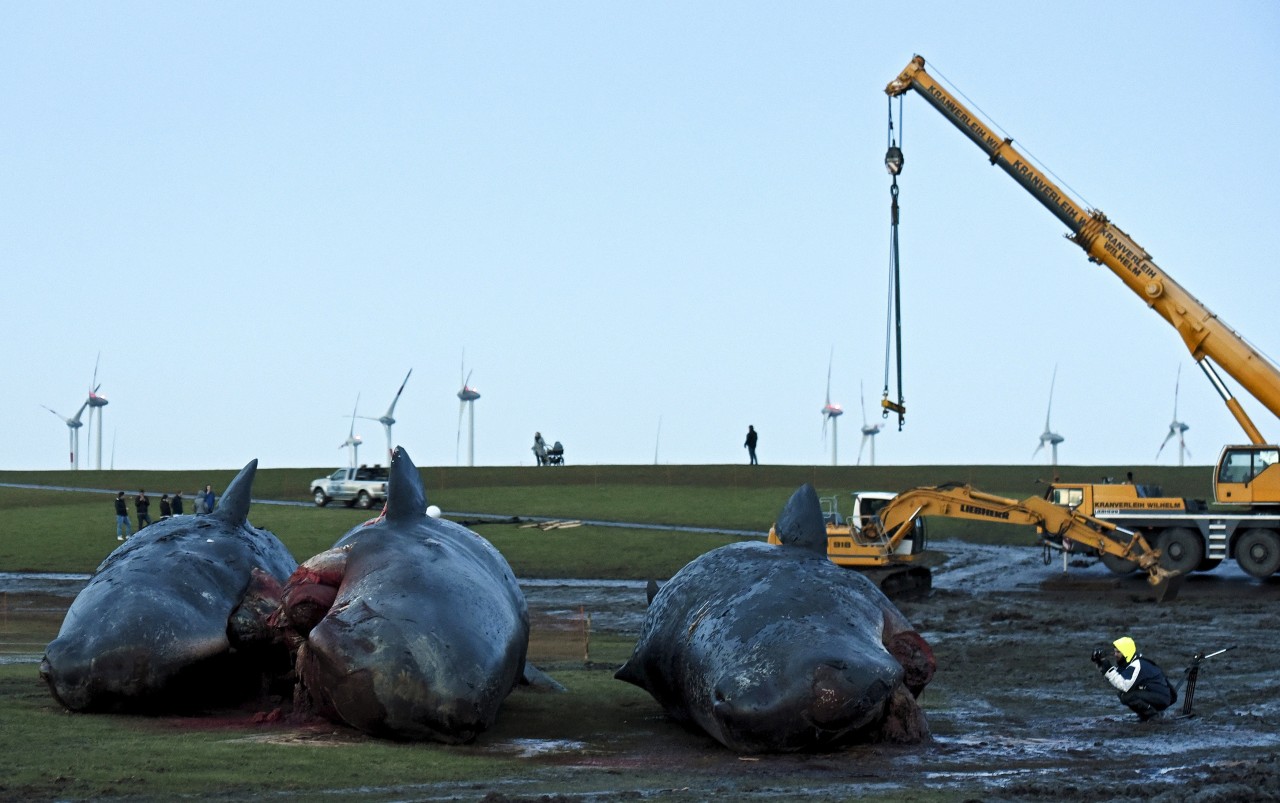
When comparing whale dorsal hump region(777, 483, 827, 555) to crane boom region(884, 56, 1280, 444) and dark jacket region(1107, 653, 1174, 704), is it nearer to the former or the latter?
→ dark jacket region(1107, 653, 1174, 704)

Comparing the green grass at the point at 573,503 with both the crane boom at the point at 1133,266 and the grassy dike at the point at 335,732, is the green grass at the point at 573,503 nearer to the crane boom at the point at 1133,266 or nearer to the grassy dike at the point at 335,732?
the grassy dike at the point at 335,732

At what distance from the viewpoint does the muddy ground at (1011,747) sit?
11.4 m

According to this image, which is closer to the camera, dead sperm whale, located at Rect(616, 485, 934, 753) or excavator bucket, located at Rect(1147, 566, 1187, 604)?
dead sperm whale, located at Rect(616, 485, 934, 753)

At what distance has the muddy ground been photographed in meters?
11.4

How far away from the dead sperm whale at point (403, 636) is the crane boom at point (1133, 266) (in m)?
30.0

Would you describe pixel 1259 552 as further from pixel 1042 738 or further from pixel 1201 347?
pixel 1042 738

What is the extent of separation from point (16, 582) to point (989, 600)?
2502cm

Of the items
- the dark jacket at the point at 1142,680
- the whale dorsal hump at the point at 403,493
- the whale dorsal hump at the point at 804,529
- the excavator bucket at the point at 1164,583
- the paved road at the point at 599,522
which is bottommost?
the excavator bucket at the point at 1164,583

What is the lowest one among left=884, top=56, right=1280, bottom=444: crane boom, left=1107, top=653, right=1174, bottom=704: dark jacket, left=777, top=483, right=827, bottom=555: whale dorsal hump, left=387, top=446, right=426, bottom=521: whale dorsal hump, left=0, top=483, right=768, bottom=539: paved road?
left=1107, top=653, right=1174, bottom=704: dark jacket

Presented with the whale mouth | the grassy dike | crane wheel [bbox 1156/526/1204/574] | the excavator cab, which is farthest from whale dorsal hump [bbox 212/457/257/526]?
the excavator cab

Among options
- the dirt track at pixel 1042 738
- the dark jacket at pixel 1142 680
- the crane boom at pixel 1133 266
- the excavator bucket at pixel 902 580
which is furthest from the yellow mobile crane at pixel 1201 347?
the dark jacket at pixel 1142 680

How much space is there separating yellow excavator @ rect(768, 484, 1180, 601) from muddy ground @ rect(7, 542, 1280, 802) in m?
8.63

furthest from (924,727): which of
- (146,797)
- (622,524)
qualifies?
(622,524)

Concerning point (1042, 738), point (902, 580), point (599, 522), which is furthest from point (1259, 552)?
point (1042, 738)
